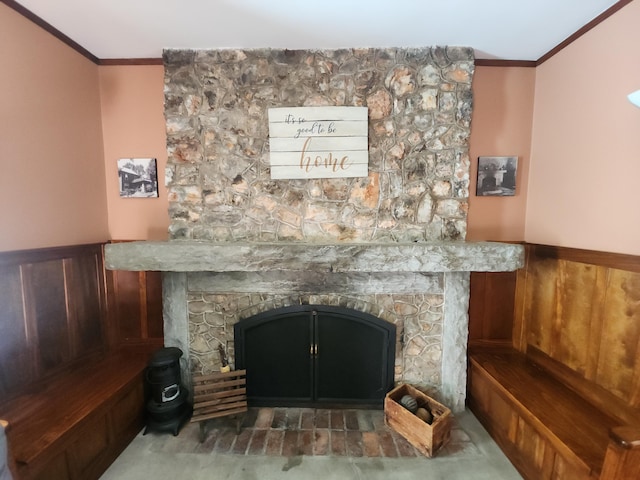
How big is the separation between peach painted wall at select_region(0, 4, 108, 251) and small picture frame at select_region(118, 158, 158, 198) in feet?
0.51

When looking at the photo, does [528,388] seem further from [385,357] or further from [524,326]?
[385,357]

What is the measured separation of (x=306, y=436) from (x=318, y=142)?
6.77ft


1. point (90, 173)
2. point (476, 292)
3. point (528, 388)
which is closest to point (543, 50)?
point (476, 292)

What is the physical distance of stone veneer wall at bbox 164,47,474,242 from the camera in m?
1.97

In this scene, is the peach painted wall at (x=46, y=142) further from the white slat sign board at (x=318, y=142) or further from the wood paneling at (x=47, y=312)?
the white slat sign board at (x=318, y=142)

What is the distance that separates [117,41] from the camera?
1895 millimetres

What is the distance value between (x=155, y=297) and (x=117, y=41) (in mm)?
1862

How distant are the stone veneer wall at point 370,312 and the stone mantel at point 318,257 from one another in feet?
1.30

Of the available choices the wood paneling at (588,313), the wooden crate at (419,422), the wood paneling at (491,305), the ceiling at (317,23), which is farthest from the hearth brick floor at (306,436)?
the ceiling at (317,23)

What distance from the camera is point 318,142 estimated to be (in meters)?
2.00

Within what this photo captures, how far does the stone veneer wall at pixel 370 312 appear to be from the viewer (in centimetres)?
211

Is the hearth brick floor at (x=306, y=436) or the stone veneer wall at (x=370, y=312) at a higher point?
the stone veneer wall at (x=370, y=312)

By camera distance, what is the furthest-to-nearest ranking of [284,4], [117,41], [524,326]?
[524,326], [117,41], [284,4]

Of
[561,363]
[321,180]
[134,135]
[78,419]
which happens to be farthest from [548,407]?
[134,135]
